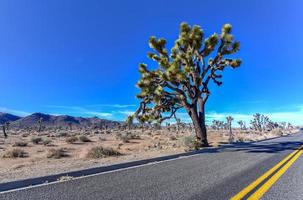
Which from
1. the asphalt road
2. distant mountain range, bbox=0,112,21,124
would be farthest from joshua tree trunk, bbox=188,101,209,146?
distant mountain range, bbox=0,112,21,124

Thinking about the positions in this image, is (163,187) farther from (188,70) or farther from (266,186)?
(188,70)

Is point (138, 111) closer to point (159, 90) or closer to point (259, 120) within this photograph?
point (159, 90)

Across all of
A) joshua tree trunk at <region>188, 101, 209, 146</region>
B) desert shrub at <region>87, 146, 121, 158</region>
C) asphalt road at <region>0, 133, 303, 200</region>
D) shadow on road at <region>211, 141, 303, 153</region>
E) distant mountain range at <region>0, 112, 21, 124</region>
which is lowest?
asphalt road at <region>0, 133, 303, 200</region>

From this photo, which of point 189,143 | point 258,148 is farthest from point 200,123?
point 258,148

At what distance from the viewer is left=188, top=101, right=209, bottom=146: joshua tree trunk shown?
18.1 meters

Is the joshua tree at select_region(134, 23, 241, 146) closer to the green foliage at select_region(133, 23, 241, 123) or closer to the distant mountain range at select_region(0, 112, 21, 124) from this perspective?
the green foliage at select_region(133, 23, 241, 123)

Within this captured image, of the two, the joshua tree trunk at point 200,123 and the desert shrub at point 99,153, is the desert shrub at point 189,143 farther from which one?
the desert shrub at point 99,153

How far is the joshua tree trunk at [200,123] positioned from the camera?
59.3ft

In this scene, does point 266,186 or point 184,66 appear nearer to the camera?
Result: point 266,186

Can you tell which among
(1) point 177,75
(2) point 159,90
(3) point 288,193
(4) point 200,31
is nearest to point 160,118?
(2) point 159,90

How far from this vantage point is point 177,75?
1709 cm

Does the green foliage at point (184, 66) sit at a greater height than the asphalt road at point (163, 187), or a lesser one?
greater

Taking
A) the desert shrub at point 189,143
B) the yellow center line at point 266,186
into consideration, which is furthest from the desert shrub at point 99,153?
the yellow center line at point 266,186

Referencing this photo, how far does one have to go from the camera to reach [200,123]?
18469 mm
